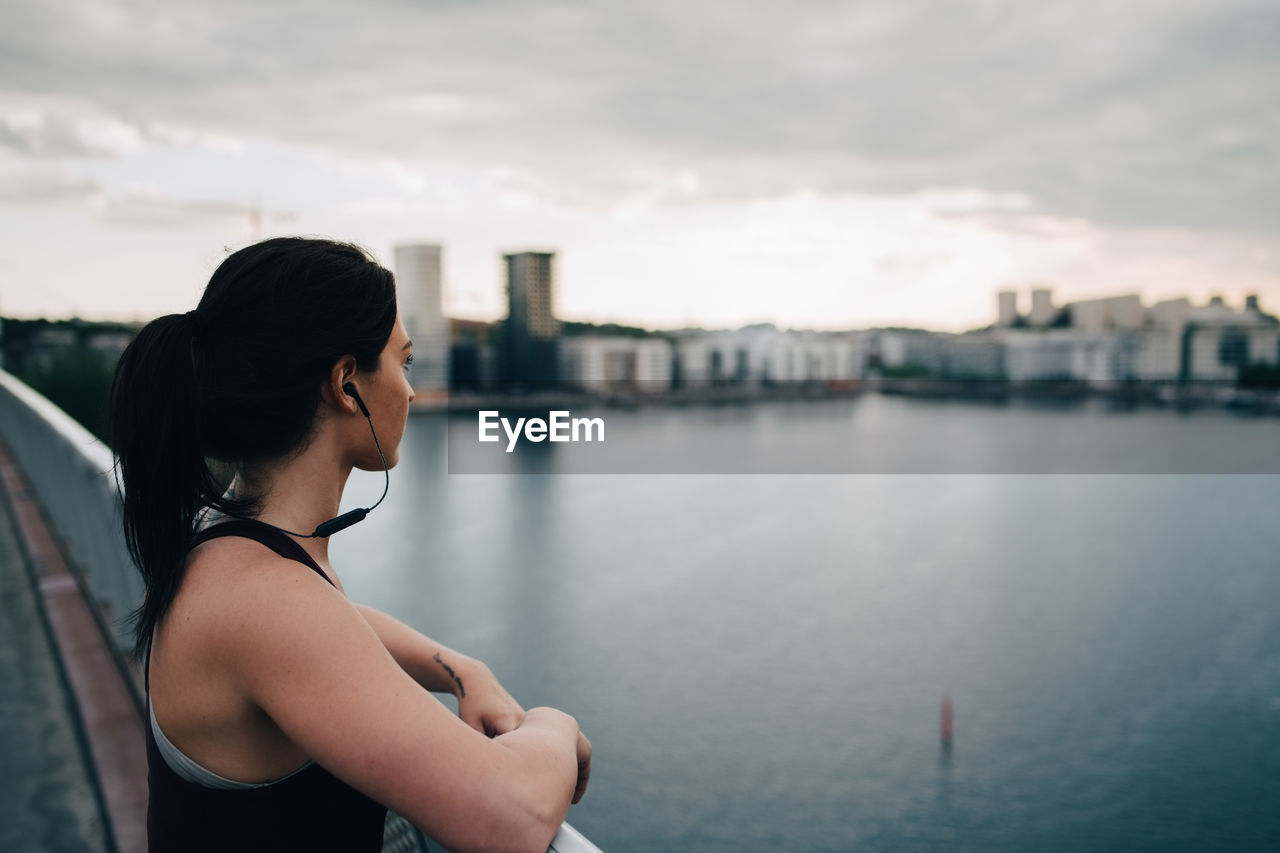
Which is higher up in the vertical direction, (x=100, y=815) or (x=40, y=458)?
(x=40, y=458)

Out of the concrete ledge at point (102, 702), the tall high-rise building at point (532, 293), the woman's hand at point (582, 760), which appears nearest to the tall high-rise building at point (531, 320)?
the tall high-rise building at point (532, 293)

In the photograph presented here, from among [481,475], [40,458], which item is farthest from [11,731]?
[481,475]

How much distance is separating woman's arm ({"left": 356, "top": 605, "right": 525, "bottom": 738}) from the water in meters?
13.3

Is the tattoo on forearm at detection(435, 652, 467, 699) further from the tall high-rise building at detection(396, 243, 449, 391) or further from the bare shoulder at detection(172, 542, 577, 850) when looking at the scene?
the tall high-rise building at detection(396, 243, 449, 391)

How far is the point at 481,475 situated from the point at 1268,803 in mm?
39320

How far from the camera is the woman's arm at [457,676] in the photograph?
32.6 inches

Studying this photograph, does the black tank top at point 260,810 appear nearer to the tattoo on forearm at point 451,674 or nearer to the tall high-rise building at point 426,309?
the tattoo on forearm at point 451,674

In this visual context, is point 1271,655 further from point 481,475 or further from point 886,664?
point 481,475

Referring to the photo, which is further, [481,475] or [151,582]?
[481,475]

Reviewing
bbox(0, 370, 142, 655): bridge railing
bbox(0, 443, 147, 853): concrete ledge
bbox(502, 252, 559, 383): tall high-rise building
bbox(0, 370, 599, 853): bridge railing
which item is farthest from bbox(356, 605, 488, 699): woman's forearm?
bbox(502, 252, 559, 383): tall high-rise building

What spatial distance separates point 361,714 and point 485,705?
297mm

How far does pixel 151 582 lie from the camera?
2.16 ft

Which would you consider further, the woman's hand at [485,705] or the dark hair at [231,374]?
the woman's hand at [485,705]

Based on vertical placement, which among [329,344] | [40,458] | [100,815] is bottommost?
[100,815]
